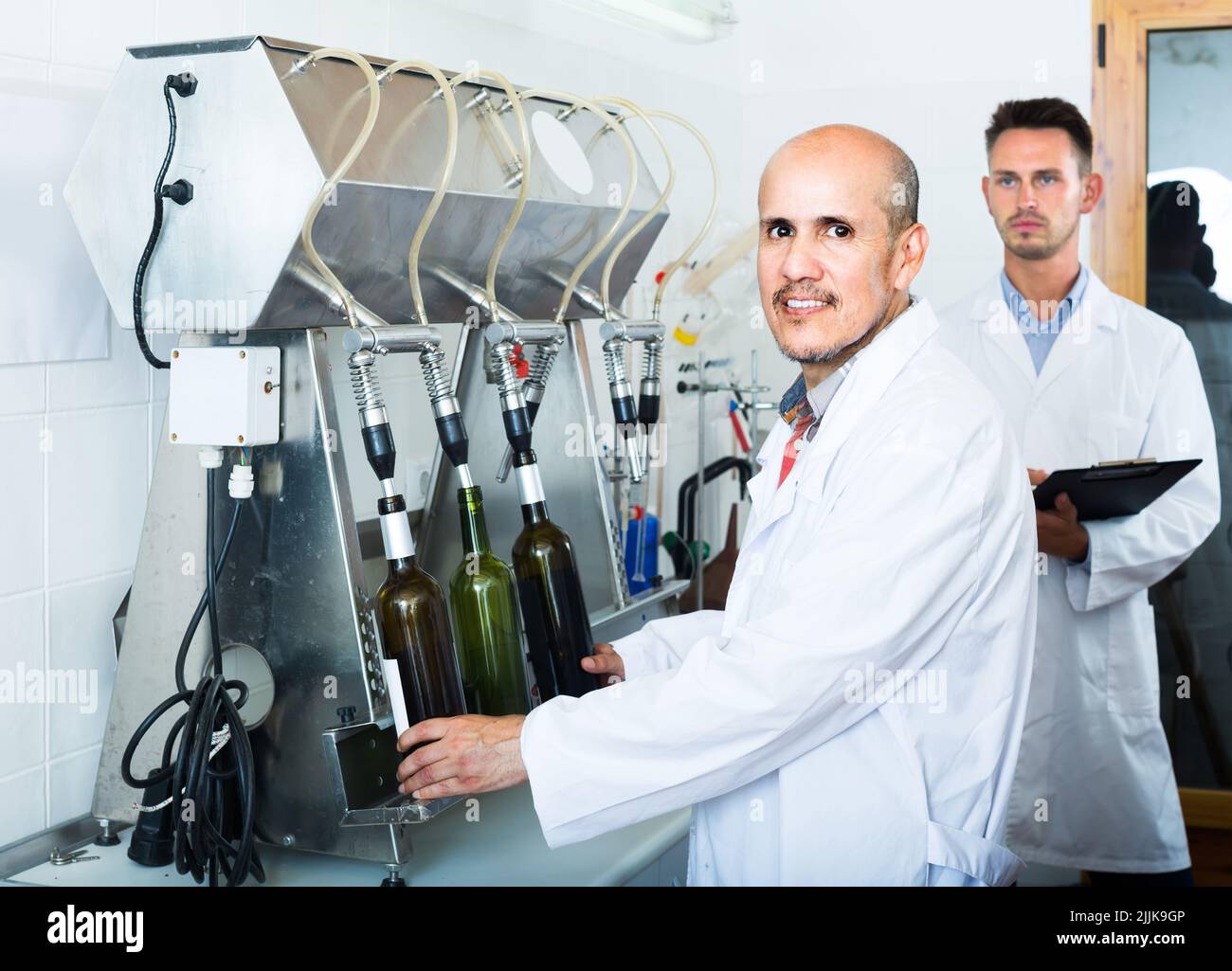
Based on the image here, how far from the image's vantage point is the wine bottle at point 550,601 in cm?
141

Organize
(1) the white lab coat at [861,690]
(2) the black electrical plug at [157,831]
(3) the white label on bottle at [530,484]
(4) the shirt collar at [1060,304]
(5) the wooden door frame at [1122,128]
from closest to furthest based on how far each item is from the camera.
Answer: (1) the white lab coat at [861,690]
(2) the black electrical plug at [157,831]
(3) the white label on bottle at [530,484]
(4) the shirt collar at [1060,304]
(5) the wooden door frame at [1122,128]

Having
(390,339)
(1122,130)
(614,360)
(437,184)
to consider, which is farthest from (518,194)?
(1122,130)

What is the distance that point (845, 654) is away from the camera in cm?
107

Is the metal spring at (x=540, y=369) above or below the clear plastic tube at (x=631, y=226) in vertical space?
below

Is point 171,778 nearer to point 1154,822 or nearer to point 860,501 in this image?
point 860,501

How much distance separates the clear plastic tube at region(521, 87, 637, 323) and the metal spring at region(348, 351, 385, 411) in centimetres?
45

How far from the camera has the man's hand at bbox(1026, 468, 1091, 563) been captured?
82.7 inches

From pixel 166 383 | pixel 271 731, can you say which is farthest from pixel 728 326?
pixel 271 731

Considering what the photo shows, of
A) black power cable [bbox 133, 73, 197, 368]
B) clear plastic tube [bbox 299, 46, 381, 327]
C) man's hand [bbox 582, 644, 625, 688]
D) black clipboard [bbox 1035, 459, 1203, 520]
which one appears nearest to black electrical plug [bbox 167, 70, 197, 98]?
black power cable [bbox 133, 73, 197, 368]

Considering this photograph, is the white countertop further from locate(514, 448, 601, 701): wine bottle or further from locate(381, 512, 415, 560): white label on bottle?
locate(381, 512, 415, 560): white label on bottle

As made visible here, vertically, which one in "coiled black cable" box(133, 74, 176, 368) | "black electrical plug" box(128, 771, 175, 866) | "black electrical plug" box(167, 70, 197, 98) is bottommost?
"black electrical plug" box(128, 771, 175, 866)

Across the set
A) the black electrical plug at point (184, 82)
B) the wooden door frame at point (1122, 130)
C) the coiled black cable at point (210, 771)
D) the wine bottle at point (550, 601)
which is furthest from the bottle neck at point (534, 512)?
the wooden door frame at point (1122, 130)

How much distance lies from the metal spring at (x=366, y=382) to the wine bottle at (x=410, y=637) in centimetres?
10

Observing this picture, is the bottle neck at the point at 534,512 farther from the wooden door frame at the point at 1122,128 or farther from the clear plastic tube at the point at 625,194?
the wooden door frame at the point at 1122,128
